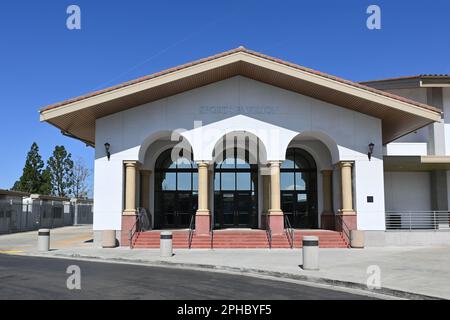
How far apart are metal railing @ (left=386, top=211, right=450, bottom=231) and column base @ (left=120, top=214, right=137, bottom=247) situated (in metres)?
12.0

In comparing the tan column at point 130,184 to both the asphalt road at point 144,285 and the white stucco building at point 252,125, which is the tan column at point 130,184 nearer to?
the white stucco building at point 252,125

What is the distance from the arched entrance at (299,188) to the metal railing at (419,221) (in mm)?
3797

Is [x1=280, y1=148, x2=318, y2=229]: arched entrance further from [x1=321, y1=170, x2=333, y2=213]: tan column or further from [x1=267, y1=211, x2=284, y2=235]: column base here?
[x1=267, y1=211, x2=284, y2=235]: column base

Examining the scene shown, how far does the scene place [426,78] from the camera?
23078mm

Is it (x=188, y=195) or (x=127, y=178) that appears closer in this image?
(x=127, y=178)

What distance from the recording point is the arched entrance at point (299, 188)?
22984 mm

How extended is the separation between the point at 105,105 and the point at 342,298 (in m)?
13.1

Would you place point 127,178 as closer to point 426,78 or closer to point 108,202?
point 108,202

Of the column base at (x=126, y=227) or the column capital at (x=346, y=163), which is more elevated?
the column capital at (x=346, y=163)

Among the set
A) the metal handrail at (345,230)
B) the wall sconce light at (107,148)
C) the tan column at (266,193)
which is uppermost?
the wall sconce light at (107,148)

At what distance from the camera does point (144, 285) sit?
366 inches

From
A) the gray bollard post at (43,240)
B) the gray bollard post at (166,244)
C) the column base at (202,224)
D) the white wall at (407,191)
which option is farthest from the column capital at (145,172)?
the white wall at (407,191)

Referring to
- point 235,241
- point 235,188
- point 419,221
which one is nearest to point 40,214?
point 235,188

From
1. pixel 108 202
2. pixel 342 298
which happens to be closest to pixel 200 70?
pixel 108 202
